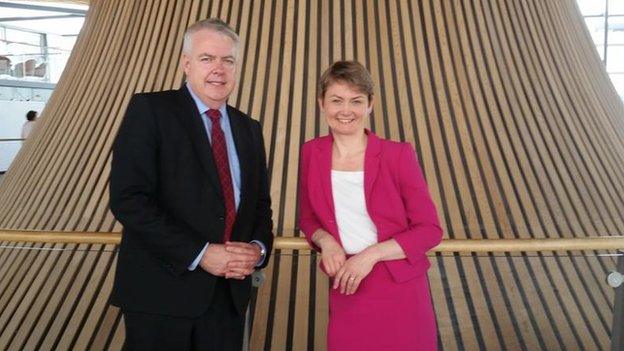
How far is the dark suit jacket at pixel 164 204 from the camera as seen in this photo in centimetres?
180

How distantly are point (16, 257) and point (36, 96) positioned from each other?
13.9 metres

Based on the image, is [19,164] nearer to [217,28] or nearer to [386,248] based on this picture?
[217,28]

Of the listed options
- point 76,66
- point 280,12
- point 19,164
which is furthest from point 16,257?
point 280,12

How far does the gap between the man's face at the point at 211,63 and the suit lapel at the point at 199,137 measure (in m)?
0.07

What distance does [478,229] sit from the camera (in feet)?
11.4

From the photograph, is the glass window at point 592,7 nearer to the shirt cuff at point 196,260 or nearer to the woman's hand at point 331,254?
the woman's hand at point 331,254

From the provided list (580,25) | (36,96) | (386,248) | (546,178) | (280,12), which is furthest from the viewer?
(36,96)

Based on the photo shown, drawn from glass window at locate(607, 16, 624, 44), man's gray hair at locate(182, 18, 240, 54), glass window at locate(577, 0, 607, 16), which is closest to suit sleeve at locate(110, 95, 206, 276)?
man's gray hair at locate(182, 18, 240, 54)

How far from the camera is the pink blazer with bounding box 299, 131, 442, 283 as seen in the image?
187cm

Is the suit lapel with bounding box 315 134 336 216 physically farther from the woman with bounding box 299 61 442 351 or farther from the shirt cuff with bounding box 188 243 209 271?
the shirt cuff with bounding box 188 243 209 271

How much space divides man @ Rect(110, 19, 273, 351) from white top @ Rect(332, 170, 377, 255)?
0.96 ft

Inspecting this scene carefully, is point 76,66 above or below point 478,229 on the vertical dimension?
above

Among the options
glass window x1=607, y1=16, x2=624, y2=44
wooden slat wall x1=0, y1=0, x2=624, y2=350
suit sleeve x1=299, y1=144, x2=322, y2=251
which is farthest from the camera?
glass window x1=607, y1=16, x2=624, y2=44

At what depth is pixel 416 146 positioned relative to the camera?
3713 mm
